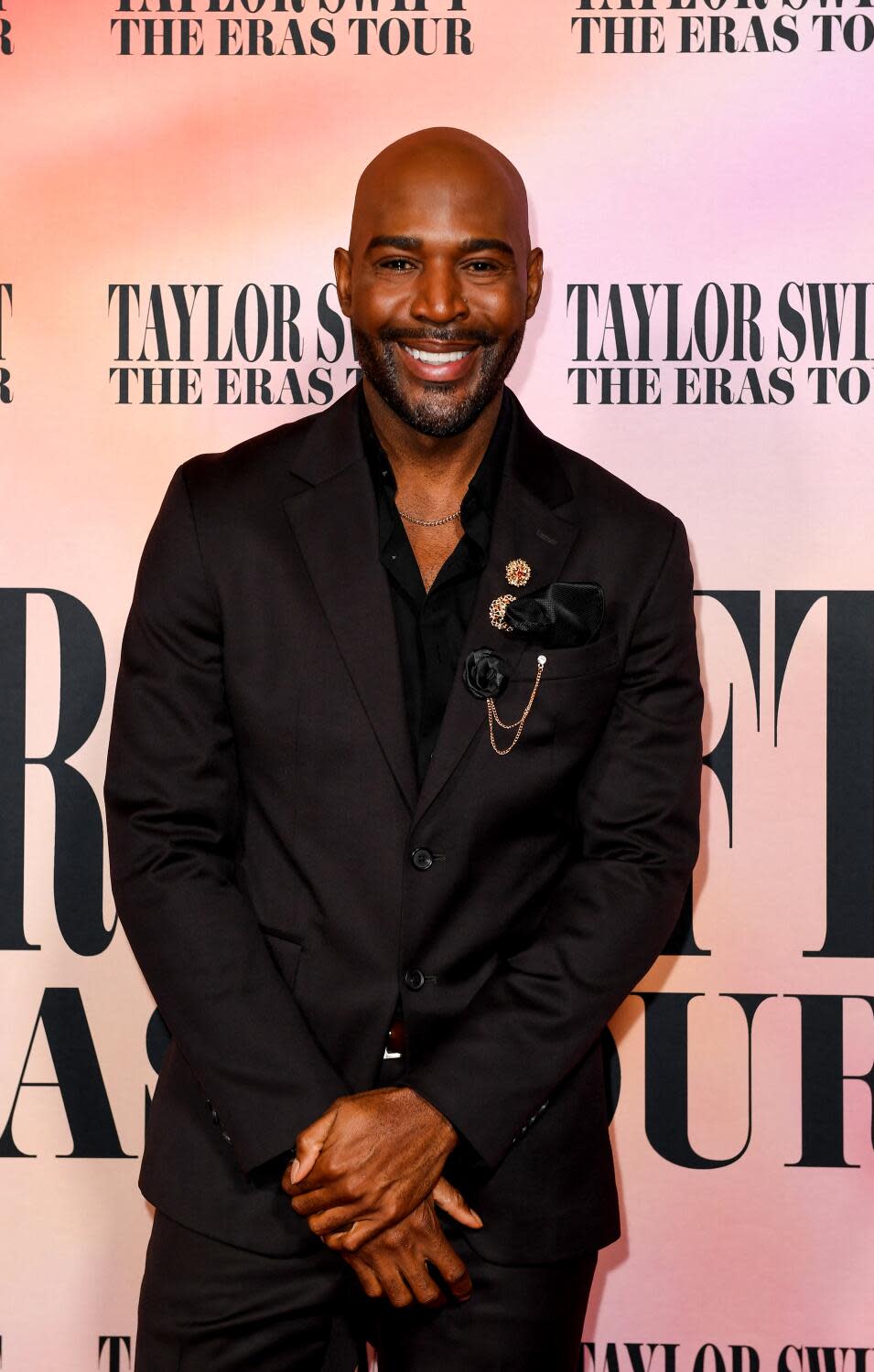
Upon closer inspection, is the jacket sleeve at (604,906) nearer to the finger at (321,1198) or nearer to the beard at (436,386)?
the finger at (321,1198)

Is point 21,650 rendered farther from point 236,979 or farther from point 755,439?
Result: point 755,439

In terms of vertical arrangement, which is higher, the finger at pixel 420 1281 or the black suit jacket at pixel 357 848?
the black suit jacket at pixel 357 848

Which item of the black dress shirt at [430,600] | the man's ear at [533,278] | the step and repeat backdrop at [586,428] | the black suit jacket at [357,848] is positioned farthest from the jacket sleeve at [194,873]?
the step and repeat backdrop at [586,428]

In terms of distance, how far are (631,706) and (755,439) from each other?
0.77 meters

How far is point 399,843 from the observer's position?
5.86 feet

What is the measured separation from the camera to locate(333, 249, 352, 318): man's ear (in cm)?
195

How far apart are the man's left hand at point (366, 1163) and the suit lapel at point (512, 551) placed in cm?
33

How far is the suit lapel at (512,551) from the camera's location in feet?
5.84

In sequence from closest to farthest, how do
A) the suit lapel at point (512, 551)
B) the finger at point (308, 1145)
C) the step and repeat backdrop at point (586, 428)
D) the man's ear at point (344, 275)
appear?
the finger at point (308, 1145), the suit lapel at point (512, 551), the man's ear at point (344, 275), the step and repeat backdrop at point (586, 428)

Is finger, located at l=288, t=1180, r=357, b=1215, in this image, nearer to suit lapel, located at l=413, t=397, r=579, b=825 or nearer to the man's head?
suit lapel, located at l=413, t=397, r=579, b=825

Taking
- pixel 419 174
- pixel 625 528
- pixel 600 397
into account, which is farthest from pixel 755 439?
pixel 419 174

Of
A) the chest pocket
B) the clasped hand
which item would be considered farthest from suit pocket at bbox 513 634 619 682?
the clasped hand

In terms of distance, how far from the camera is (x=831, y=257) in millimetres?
2441

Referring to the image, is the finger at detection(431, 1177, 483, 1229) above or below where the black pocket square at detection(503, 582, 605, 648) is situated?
below
